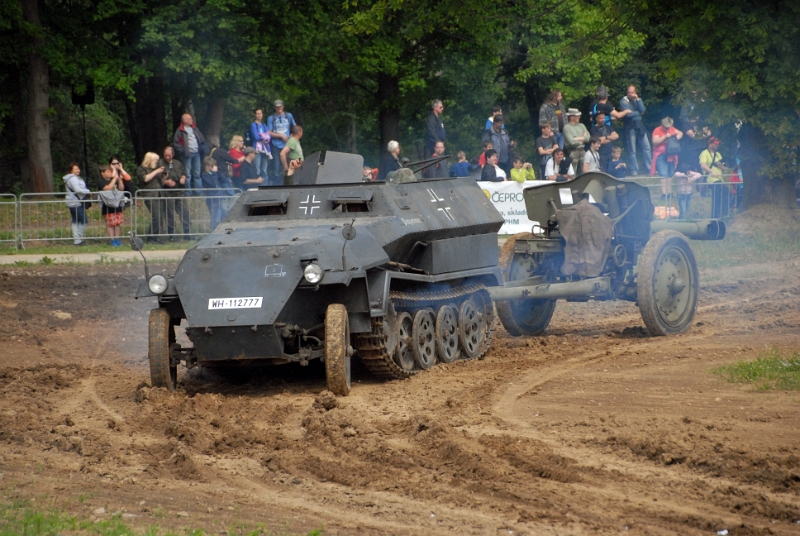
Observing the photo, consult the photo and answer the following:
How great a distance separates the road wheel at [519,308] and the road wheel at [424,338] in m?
2.57

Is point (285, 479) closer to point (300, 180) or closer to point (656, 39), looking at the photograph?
point (300, 180)

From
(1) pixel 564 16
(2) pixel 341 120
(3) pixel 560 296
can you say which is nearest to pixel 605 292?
(3) pixel 560 296

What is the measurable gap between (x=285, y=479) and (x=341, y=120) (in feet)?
93.8

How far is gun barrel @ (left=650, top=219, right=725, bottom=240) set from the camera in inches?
643

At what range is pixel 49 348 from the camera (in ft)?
51.5

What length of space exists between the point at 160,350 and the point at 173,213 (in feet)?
40.4

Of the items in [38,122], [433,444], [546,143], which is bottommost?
[433,444]

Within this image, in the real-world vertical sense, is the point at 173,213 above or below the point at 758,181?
below

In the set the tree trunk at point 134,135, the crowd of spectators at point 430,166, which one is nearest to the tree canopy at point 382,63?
the tree trunk at point 134,135

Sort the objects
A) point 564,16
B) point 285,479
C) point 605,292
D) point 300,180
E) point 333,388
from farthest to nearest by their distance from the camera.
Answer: point 564,16 → point 605,292 → point 300,180 → point 333,388 → point 285,479

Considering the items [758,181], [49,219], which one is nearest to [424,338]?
[49,219]

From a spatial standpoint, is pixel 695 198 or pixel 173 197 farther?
pixel 695 198

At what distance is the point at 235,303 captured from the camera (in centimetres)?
1128

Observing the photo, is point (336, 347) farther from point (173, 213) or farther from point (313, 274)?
point (173, 213)
